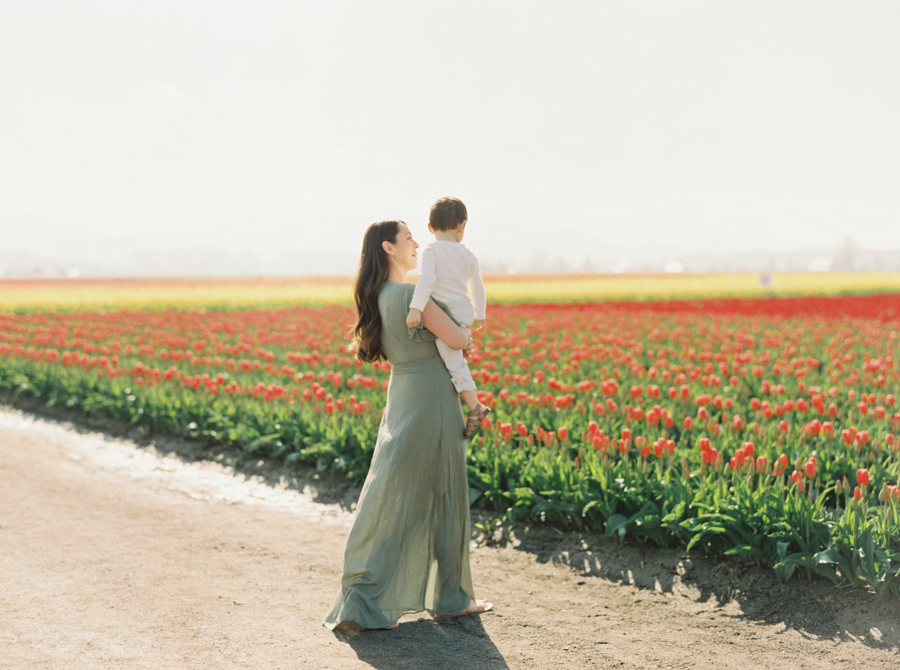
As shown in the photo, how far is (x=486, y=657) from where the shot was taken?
3900 millimetres

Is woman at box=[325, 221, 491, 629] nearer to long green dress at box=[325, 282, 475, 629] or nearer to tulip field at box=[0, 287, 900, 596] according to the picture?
long green dress at box=[325, 282, 475, 629]

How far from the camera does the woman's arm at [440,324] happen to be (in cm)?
400

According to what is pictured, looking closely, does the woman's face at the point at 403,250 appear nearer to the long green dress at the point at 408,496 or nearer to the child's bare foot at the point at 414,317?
the long green dress at the point at 408,496

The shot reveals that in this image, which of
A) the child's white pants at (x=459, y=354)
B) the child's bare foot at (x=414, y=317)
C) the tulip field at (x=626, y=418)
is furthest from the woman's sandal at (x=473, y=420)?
the tulip field at (x=626, y=418)

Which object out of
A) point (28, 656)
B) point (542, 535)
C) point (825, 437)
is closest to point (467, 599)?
point (542, 535)

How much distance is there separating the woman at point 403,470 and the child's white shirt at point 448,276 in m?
0.16

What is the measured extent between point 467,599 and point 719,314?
56.5 ft

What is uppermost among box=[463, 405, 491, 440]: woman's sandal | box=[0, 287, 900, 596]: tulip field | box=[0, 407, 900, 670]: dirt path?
box=[463, 405, 491, 440]: woman's sandal

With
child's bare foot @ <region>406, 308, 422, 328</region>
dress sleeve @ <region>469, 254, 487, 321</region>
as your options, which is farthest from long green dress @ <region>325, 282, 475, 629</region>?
dress sleeve @ <region>469, 254, 487, 321</region>

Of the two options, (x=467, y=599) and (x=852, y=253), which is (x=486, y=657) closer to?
(x=467, y=599)

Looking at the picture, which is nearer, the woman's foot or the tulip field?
the woman's foot

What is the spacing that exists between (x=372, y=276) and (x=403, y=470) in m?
1.08

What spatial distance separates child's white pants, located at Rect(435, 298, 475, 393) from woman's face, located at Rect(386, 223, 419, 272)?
0.35m

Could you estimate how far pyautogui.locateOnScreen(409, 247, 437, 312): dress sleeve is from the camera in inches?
154
